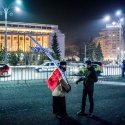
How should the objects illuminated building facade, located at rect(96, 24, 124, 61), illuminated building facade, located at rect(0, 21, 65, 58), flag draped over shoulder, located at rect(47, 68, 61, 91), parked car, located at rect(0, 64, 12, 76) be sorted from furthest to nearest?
illuminated building facade, located at rect(96, 24, 124, 61), illuminated building facade, located at rect(0, 21, 65, 58), parked car, located at rect(0, 64, 12, 76), flag draped over shoulder, located at rect(47, 68, 61, 91)

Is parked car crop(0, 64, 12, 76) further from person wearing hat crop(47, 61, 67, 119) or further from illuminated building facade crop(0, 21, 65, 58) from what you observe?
illuminated building facade crop(0, 21, 65, 58)

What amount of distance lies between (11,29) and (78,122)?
9467cm

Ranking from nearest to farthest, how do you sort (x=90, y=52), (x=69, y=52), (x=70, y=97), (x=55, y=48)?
1. (x=70, y=97)
2. (x=55, y=48)
3. (x=90, y=52)
4. (x=69, y=52)

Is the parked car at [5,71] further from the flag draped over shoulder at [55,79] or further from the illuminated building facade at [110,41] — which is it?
the illuminated building facade at [110,41]

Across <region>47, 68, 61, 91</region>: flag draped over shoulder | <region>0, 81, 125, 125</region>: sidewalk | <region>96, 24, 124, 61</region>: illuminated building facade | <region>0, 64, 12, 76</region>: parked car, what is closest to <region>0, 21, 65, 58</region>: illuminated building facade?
<region>96, 24, 124, 61</region>: illuminated building facade

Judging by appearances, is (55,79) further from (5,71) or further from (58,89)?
(5,71)

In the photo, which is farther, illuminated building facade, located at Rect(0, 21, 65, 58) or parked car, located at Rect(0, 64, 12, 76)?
illuminated building facade, located at Rect(0, 21, 65, 58)

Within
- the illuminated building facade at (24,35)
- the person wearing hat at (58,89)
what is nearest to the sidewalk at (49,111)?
the person wearing hat at (58,89)

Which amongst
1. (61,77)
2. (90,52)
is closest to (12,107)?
(61,77)

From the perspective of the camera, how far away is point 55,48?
8569cm

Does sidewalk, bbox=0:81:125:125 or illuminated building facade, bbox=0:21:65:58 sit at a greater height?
illuminated building facade, bbox=0:21:65:58

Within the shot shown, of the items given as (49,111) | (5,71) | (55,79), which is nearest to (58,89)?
(55,79)

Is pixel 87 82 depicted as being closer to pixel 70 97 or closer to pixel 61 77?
pixel 61 77

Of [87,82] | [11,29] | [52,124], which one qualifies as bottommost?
[52,124]
